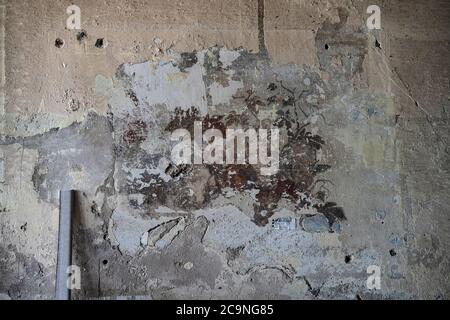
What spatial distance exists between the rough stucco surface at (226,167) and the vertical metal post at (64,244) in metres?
0.08

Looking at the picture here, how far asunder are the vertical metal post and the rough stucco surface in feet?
0.26

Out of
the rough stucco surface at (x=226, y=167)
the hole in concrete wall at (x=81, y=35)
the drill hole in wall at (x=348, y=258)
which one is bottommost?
the drill hole in wall at (x=348, y=258)

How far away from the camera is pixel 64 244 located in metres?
2.84

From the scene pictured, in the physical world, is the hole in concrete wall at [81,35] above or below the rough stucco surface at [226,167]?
above

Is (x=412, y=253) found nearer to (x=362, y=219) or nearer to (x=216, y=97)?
(x=362, y=219)

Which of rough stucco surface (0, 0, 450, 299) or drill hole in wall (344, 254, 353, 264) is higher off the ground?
rough stucco surface (0, 0, 450, 299)

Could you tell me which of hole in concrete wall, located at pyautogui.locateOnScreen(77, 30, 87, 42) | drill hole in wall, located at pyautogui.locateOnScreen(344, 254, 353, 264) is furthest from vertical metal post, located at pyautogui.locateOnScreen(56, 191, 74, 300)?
drill hole in wall, located at pyautogui.locateOnScreen(344, 254, 353, 264)

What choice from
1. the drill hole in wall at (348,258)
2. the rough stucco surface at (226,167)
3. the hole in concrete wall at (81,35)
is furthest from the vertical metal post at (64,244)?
the drill hole in wall at (348,258)

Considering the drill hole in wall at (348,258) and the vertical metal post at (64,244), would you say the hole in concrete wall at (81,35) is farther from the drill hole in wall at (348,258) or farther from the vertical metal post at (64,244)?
the drill hole in wall at (348,258)

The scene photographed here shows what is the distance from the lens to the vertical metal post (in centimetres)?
278

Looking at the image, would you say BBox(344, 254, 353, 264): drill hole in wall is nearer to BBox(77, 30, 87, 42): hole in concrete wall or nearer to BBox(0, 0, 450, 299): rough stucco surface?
BBox(0, 0, 450, 299): rough stucco surface

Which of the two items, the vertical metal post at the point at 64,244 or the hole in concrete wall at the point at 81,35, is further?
the hole in concrete wall at the point at 81,35

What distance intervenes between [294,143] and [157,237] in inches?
40.4

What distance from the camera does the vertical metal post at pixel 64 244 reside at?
2.78m
